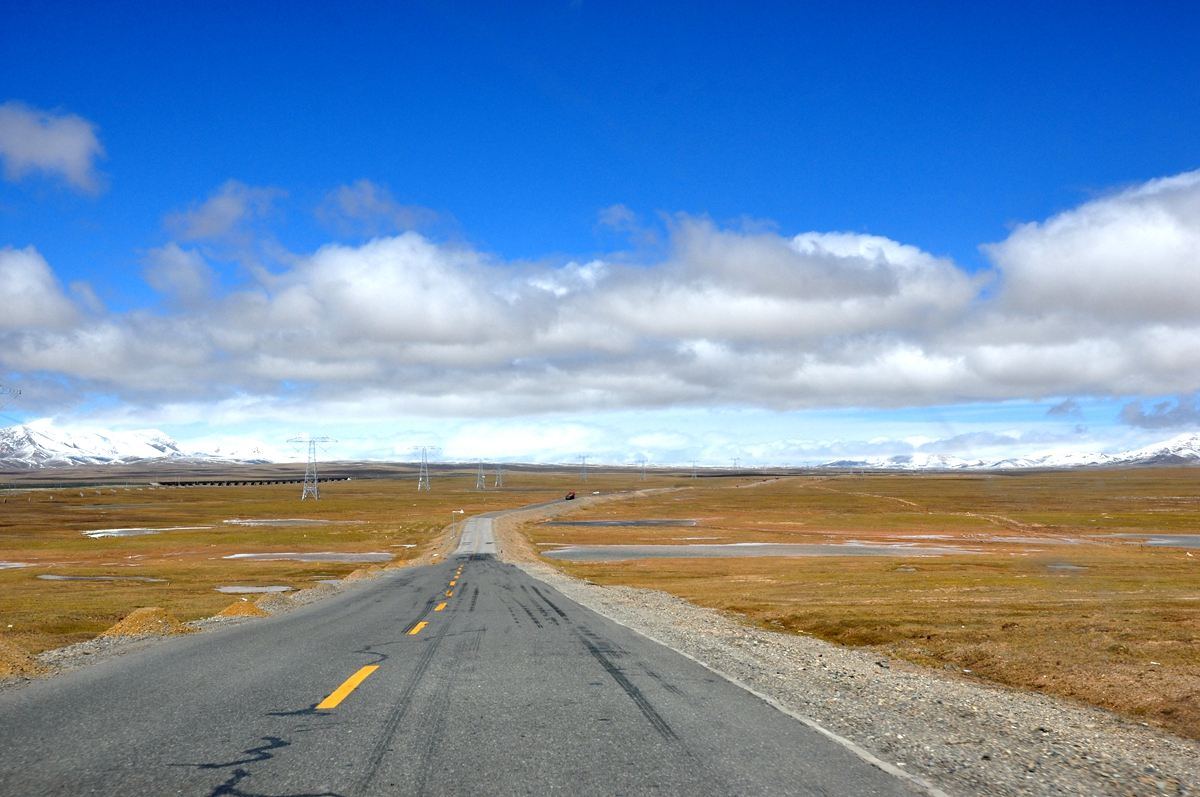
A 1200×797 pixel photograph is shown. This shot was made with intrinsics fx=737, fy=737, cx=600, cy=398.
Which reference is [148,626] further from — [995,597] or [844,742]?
[995,597]

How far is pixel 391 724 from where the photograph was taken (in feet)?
27.0

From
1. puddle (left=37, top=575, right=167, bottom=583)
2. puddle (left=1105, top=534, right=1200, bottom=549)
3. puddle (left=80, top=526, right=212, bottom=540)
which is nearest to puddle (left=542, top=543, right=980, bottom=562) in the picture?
puddle (left=1105, top=534, right=1200, bottom=549)

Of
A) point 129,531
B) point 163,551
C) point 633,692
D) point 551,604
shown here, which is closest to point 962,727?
point 633,692

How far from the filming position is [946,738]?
8648mm

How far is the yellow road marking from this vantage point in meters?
9.23

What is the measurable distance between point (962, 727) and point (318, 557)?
57.7 metres

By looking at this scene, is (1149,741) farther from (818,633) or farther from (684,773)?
(818,633)

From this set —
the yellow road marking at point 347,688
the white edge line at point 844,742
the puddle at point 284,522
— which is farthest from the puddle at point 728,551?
the puddle at point 284,522

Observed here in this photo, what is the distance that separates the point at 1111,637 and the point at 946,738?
11.8 meters

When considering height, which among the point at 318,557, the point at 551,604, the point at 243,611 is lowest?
the point at 318,557

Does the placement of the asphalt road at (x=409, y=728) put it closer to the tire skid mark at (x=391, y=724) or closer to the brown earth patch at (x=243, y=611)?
the tire skid mark at (x=391, y=724)

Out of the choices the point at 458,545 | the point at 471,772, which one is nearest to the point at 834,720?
the point at 471,772

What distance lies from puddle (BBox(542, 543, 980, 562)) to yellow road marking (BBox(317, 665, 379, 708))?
44.0m

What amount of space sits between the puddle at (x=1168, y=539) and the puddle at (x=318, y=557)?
67.3m
